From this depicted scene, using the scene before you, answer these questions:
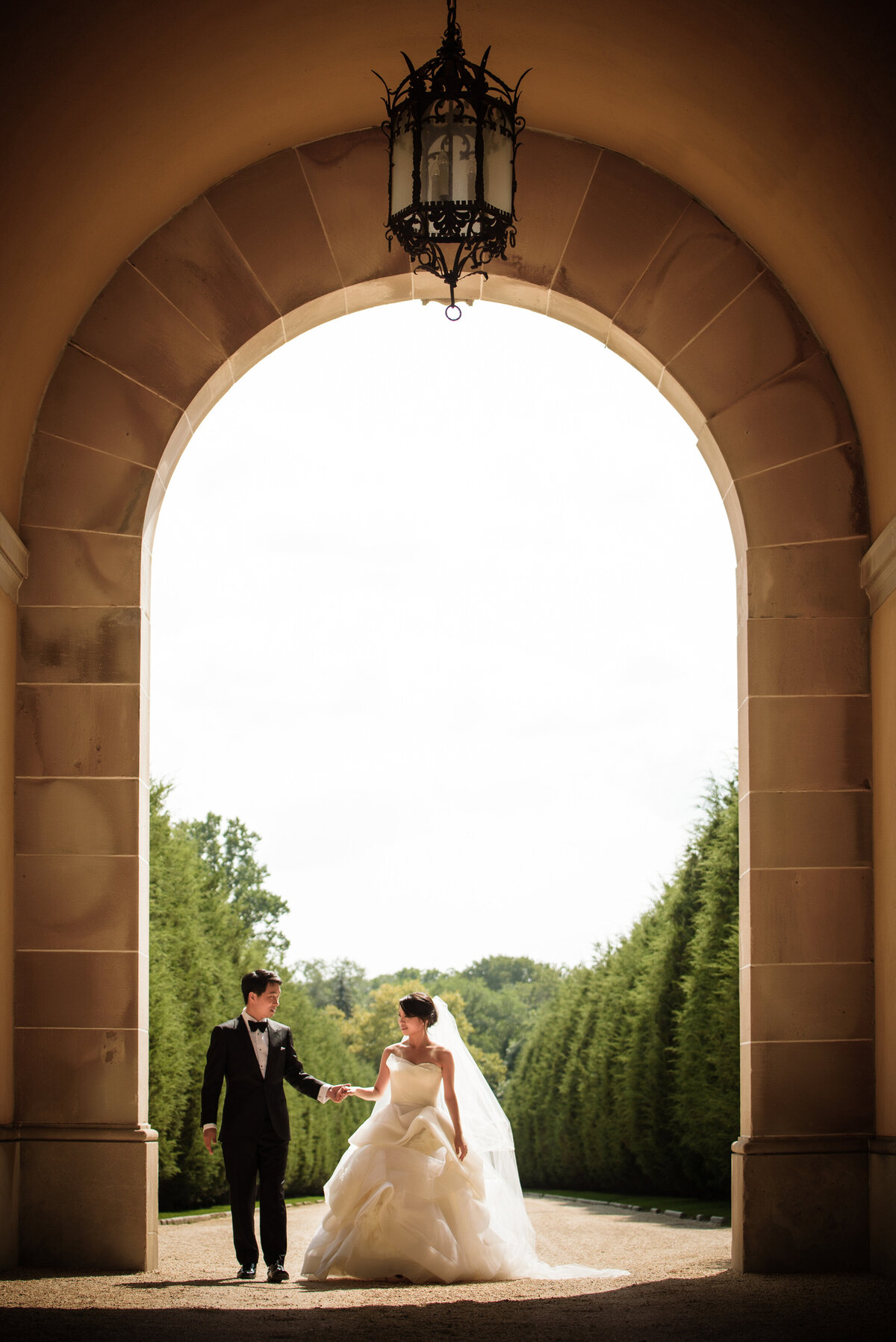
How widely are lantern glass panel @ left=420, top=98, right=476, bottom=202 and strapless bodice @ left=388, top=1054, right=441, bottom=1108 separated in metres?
4.49

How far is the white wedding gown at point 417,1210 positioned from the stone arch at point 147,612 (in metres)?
0.98

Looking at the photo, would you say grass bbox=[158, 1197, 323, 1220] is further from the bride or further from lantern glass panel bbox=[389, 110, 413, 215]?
lantern glass panel bbox=[389, 110, 413, 215]

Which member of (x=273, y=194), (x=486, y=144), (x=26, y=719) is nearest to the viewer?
(x=486, y=144)

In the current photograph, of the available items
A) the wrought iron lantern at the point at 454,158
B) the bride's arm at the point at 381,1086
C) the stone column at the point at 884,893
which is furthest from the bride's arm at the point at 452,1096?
the wrought iron lantern at the point at 454,158

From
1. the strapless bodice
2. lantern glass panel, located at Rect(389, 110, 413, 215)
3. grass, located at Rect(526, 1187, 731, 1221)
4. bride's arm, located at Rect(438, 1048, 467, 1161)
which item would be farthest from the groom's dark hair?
grass, located at Rect(526, 1187, 731, 1221)

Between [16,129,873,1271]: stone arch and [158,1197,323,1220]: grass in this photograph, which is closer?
[16,129,873,1271]: stone arch

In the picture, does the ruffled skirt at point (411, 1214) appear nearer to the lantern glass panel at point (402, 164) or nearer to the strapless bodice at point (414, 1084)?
the strapless bodice at point (414, 1084)

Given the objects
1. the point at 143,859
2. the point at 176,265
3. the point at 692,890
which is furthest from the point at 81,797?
the point at 692,890

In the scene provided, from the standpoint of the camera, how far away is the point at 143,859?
7.48 m

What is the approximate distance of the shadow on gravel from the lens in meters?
4.63

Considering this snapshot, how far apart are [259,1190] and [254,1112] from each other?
0.39 meters

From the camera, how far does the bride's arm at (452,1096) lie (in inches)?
290

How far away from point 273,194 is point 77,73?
75.6 inches

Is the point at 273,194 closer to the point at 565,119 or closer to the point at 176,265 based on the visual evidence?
the point at 176,265
